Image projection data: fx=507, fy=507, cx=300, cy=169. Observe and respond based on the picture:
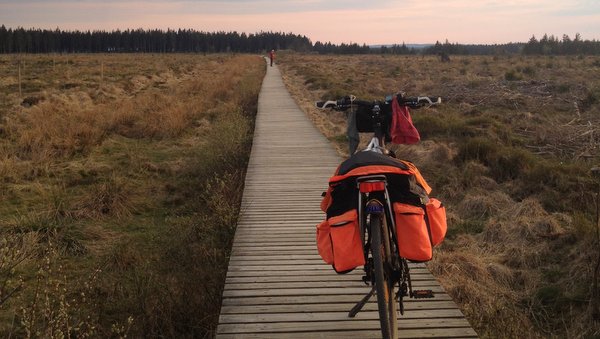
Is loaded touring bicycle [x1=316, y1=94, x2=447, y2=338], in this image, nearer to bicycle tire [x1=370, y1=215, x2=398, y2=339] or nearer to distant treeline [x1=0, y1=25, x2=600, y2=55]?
bicycle tire [x1=370, y1=215, x2=398, y2=339]

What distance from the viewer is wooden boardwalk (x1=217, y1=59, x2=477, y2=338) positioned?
344cm

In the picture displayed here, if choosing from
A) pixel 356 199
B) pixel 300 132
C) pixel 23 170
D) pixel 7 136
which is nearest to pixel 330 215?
pixel 356 199

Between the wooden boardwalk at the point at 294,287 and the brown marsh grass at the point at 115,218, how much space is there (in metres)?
0.23

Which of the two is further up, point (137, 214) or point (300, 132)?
point (300, 132)

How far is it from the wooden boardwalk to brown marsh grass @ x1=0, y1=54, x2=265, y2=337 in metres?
0.23

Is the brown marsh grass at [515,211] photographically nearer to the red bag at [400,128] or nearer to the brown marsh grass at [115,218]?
the red bag at [400,128]

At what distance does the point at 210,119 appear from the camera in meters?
15.5

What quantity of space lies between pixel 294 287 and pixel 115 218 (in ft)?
13.8

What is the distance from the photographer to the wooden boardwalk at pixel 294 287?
344 cm

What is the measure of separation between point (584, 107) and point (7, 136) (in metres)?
16.1

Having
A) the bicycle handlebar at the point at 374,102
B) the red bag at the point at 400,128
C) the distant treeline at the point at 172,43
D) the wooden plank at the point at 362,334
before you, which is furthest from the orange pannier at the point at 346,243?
the distant treeline at the point at 172,43

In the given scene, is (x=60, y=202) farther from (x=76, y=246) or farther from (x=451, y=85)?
(x=451, y=85)

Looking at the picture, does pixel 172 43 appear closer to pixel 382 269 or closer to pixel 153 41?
pixel 153 41

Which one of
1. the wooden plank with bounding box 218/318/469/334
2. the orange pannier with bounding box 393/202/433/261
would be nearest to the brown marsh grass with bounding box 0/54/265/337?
the wooden plank with bounding box 218/318/469/334
